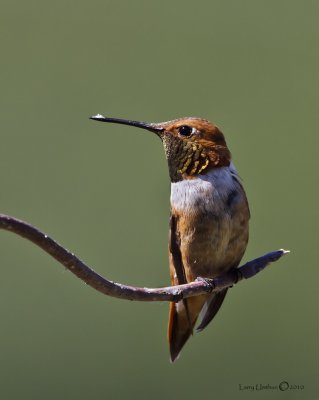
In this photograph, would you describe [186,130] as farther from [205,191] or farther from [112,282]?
[112,282]

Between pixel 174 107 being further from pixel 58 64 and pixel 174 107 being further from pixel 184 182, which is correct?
pixel 184 182

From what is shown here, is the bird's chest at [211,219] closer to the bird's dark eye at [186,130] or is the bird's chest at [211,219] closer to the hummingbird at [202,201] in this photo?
the hummingbird at [202,201]

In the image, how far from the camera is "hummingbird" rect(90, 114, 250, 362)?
2.42m

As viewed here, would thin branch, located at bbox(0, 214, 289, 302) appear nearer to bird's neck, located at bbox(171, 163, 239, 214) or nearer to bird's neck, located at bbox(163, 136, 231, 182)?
bird's neck, located at bbox(171, 163, 239, 214)

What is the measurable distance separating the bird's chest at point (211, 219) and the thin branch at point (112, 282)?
71 mm

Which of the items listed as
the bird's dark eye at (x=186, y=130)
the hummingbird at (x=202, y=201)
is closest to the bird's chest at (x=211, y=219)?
the hummingbird at (x=202, y=201)

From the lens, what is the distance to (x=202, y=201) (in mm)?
2426

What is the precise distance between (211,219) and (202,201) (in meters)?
0.06

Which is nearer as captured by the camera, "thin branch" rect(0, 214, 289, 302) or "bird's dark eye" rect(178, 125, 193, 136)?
"thin branch" rect(0, 214, 289, 302)

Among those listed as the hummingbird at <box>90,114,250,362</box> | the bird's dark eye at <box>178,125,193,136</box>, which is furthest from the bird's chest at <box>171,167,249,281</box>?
the bird's dark eye at <box>178,125,193,136</box>

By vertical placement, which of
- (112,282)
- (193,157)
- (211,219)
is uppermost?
(193,157)

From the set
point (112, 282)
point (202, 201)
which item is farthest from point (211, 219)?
point (112, 282)

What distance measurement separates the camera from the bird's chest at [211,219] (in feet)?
7.90

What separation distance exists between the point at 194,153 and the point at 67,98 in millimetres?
1332
